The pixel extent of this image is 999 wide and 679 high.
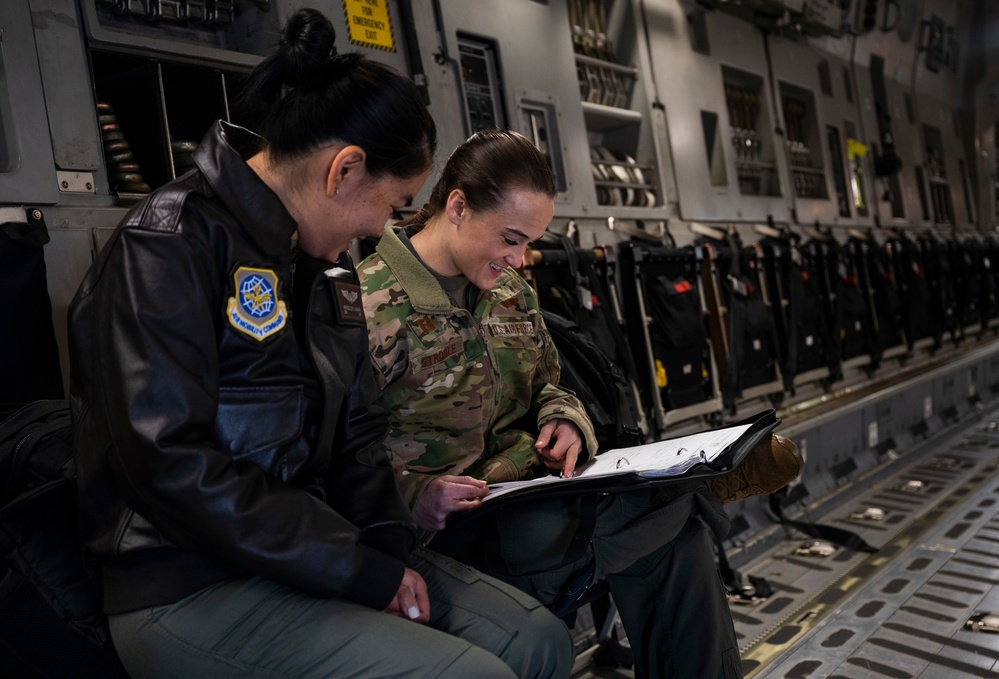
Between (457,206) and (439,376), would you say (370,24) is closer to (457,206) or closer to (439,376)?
(457,206)

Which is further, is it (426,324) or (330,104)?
(426,324)

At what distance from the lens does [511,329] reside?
2203 millimetres

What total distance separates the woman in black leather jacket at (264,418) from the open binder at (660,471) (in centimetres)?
22

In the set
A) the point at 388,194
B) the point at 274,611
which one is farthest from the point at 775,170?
the point at 274,611

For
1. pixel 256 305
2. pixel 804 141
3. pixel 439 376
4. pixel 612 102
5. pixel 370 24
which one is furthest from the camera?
pixel 804 141

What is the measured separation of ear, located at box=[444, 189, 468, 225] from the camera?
6.79 feet

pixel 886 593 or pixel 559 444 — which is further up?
pixel 559 444

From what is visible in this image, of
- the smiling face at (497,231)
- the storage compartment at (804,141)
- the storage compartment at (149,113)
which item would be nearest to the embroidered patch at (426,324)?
the smiling face at (497,231)

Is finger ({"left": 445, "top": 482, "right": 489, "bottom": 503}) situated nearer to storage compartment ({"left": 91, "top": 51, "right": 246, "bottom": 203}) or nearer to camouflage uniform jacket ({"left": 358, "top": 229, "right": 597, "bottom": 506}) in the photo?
camouflage uniform jacket ({"left": 358, "top": 229, "right": 597, "bottom": 506})

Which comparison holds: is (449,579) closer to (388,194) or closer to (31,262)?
(388,194)

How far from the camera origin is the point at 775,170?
5.86 meters

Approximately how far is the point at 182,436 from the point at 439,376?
0.87 metres

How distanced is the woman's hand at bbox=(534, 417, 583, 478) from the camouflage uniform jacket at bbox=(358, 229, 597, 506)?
0.02m

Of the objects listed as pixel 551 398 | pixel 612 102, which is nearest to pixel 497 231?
Result: pixel 551 398
